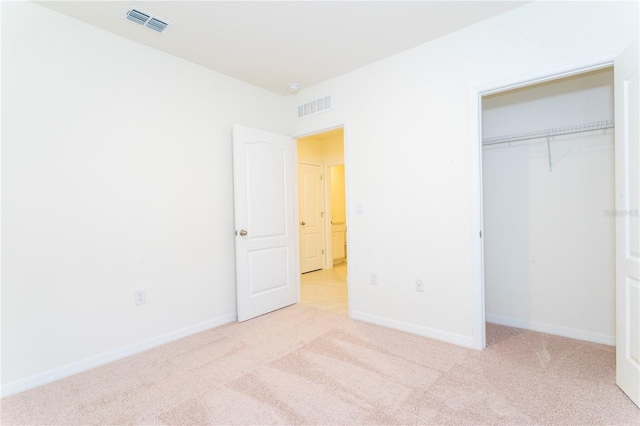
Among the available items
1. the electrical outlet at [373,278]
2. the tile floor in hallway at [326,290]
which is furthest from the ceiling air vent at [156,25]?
the tile floor in hallway at [326,290]

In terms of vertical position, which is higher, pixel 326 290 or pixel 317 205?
pixel 317 205

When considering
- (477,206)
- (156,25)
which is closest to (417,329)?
(477,206)

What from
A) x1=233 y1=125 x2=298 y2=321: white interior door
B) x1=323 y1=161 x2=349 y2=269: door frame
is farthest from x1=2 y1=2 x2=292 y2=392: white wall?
x1=323 y1=161 x2=349 y2=269: door frame

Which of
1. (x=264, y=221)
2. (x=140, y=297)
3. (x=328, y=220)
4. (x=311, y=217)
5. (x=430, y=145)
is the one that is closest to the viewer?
(x=140, y=297)

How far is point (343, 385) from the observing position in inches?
78.4

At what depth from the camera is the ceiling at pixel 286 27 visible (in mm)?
2154

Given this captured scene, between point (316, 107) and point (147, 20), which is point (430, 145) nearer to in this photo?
point (316, 107)

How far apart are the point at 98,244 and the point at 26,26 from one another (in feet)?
4.96

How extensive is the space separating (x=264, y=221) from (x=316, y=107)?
1.38m

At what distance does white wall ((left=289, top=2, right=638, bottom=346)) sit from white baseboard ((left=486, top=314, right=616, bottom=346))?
2.36ft

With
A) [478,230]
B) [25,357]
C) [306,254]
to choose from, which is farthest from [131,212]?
[306,254]

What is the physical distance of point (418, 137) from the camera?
2.75 m

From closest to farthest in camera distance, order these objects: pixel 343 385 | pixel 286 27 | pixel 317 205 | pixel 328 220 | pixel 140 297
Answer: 1. pixel 343 385
2. pixel 286 27
3. pixel 140 297
4. pixel 317 205
5. pixel 328 220

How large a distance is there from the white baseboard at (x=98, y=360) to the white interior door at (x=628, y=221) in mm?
3031
